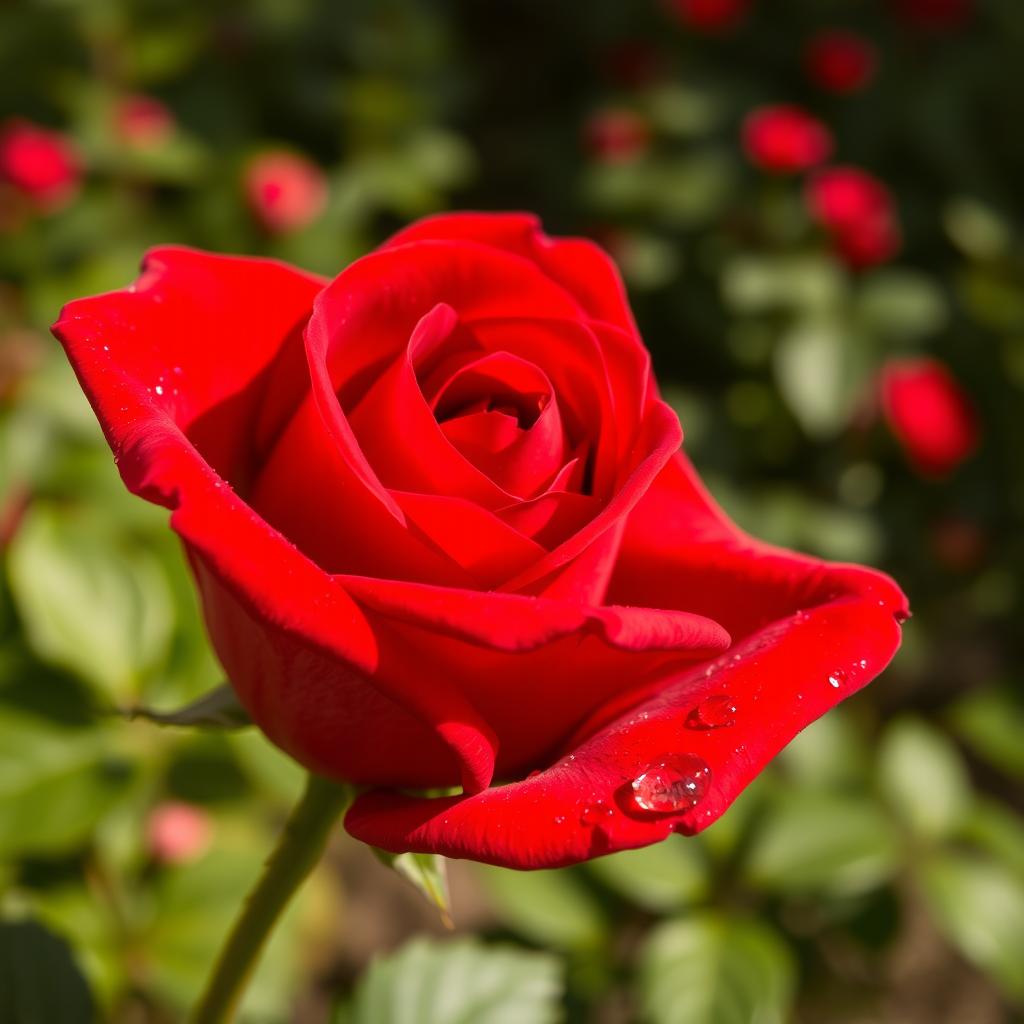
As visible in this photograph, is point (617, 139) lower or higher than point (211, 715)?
lower

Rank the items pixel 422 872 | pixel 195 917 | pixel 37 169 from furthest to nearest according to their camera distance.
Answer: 1. pixel 37 169
2. pixel 195 917
3. pixel 422 872

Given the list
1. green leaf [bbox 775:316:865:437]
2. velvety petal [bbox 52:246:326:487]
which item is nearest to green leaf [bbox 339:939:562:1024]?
velvety petal [bbox 52:246:326:487]

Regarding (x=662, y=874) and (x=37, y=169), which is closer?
(x=662, y=874)

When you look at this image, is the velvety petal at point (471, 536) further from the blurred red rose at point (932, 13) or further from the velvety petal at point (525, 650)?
the blurred red rose at point (932, 13)

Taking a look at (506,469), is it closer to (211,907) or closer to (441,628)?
(441,628)

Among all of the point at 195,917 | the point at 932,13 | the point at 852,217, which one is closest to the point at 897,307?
the point at 852,217

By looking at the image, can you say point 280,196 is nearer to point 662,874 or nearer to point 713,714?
point 662,874
